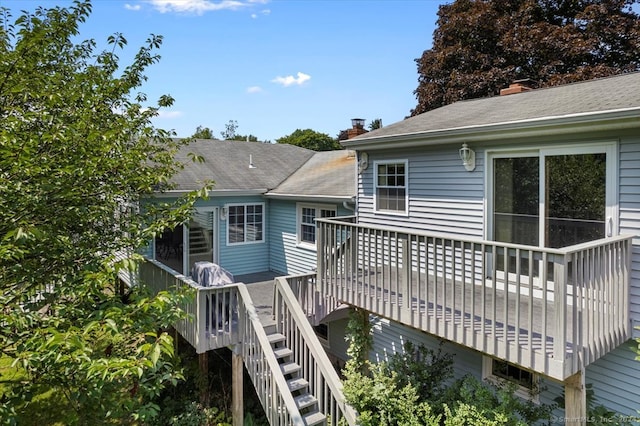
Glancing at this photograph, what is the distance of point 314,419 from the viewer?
6.00 meters

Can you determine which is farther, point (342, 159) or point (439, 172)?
point (342, 159)

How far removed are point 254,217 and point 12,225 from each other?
359 inches

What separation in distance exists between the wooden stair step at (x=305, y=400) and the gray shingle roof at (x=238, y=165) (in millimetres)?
6394

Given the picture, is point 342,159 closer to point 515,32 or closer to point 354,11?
point 354,11

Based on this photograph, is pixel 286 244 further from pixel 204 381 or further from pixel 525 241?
pixel 525 241

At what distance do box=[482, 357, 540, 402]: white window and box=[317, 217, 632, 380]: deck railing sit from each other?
1383 millimetres

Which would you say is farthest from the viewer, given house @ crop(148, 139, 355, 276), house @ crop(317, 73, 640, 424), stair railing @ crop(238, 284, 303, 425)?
house @ crop(148, 139, 355, 276)

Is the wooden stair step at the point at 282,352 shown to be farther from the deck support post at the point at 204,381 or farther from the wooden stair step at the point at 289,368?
the deck support post at the point at 204,381

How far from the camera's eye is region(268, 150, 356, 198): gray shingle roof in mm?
10656

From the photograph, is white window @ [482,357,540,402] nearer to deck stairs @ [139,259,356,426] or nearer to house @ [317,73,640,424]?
house @ [317,73,640,424]

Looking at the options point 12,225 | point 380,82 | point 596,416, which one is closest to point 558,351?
point 596,416

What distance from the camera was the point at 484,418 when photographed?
4539 mm

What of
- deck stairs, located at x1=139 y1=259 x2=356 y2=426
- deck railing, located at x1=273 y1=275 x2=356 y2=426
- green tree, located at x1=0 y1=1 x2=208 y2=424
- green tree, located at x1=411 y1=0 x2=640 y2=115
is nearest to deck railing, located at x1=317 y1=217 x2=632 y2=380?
deck railing, located at x1=273 y1=275 x2=356 y2=426

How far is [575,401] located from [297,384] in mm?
3903
